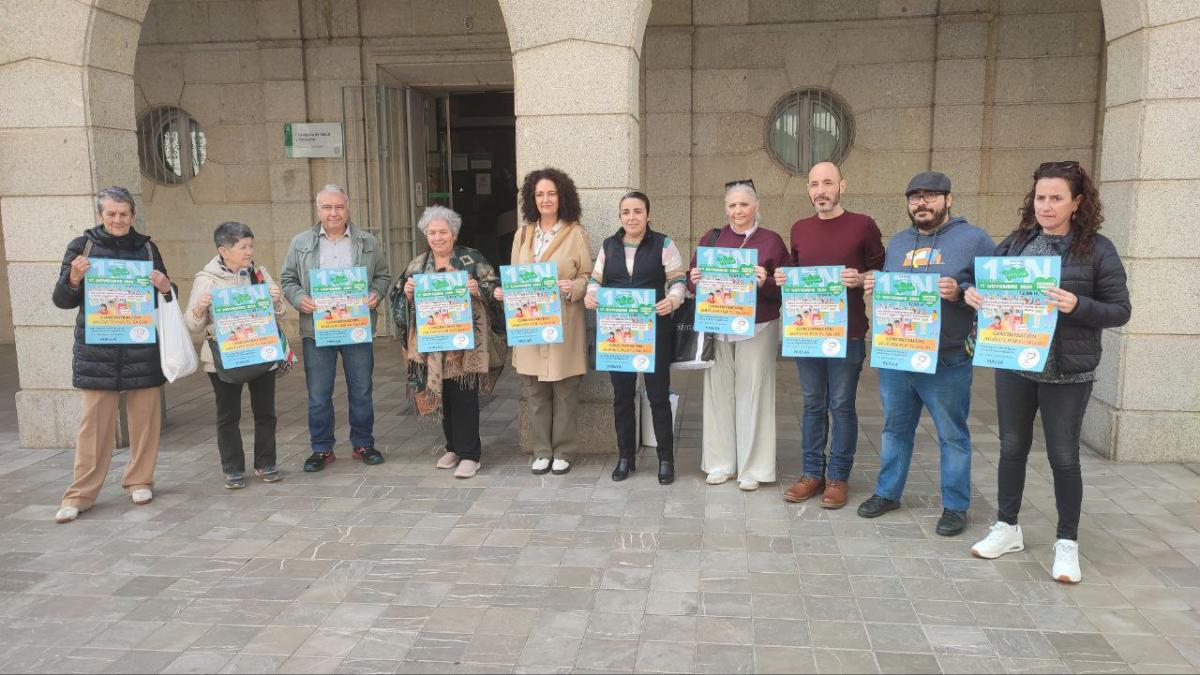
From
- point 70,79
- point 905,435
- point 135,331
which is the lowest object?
point 905,435

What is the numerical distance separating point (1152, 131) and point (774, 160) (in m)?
4.60

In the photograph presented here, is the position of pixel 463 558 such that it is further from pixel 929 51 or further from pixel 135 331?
pixel 929 51

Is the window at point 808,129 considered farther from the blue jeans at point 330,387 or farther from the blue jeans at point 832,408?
the blue jeans at point 330,387

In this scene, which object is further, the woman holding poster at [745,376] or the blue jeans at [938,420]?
the woman holding poster at [745,376]

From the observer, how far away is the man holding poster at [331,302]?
555 cm

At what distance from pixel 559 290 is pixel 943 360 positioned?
226cm

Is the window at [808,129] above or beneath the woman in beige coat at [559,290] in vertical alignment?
above

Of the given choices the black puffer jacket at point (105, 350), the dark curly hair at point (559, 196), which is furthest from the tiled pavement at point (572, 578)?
the dark curly hair at point (559, 196)

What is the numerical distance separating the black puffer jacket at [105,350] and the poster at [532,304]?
212 centimetres

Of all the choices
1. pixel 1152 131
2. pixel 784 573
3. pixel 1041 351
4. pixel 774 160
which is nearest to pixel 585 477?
pixel 784 573

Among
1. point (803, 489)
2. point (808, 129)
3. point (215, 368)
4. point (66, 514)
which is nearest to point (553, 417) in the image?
point (803, 489)

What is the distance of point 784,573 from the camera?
4.09 metres

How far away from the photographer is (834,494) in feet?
16.3

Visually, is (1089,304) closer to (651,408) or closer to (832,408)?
(832,408)
